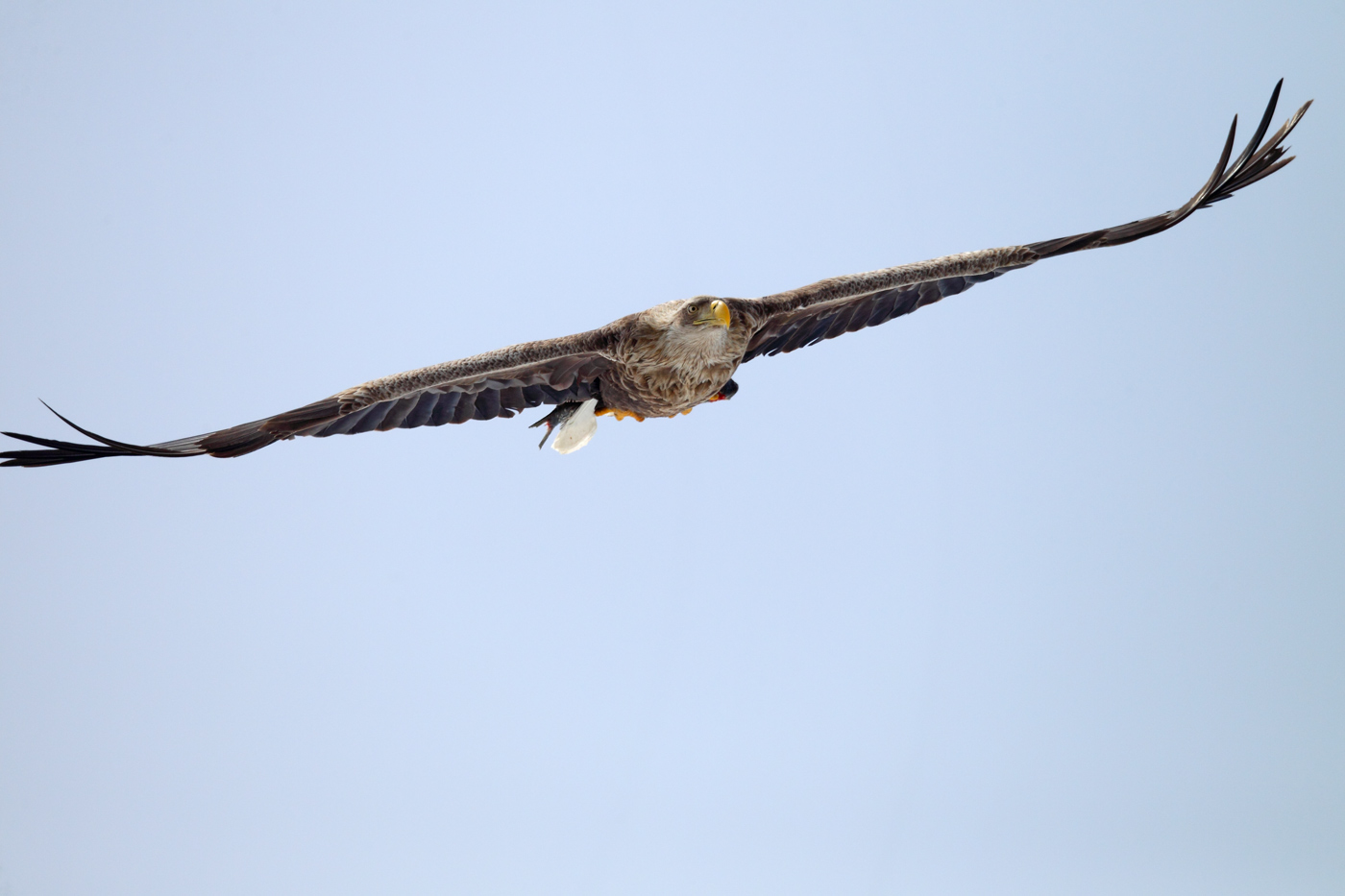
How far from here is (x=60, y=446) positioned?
6.14 metres

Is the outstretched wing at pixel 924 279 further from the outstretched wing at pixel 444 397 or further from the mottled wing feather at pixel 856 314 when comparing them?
the outstretched wing at pixel 444 397

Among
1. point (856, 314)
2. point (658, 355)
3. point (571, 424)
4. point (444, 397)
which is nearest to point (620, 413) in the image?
point (571, 424)

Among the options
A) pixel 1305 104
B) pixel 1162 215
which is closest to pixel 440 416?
pixel 1162 215

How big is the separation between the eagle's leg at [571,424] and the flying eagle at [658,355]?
0.04ft

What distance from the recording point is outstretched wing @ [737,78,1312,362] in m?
7.71

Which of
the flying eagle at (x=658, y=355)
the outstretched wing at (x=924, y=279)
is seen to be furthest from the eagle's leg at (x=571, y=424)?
the outstretched wing at (x=924, y=279)

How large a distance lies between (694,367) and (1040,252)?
125 inches

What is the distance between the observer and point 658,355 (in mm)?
7531

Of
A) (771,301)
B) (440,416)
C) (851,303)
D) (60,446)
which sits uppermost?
(851,303)

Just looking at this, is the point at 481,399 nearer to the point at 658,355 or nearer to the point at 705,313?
the point at 658,355

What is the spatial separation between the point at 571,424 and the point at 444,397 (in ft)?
3.81

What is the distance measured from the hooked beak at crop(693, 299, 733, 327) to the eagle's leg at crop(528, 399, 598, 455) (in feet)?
5.55

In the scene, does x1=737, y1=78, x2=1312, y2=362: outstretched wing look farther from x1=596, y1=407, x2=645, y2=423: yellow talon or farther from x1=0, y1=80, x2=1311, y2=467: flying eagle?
x1=596, y1=407, x2=645, y2=423: yellow talon

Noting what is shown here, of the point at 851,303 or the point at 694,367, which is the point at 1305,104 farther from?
the point at 694,367
